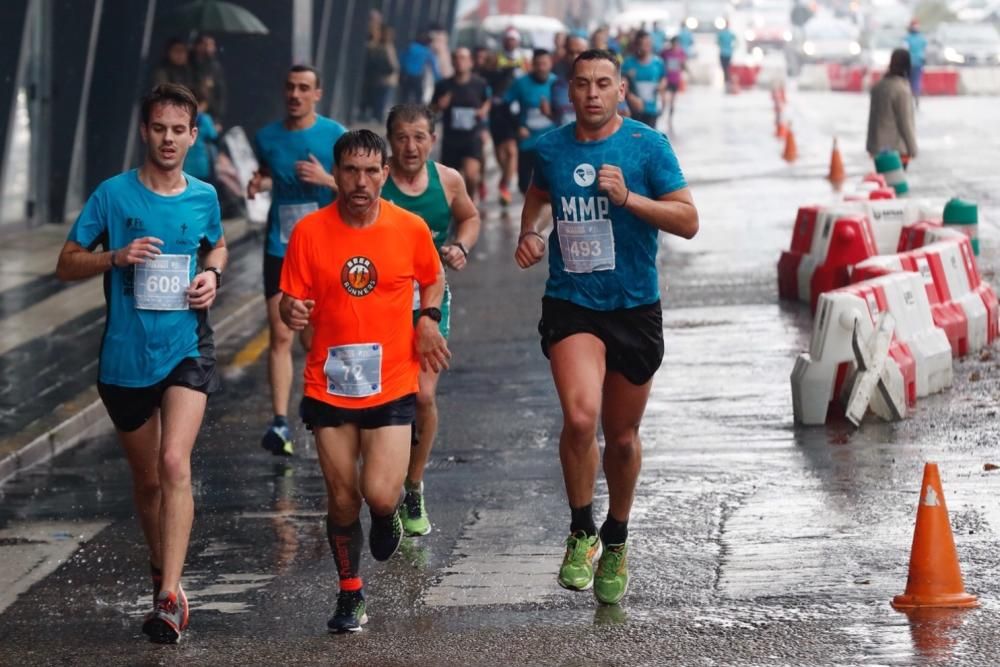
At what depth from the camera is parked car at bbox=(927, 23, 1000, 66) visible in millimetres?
52062

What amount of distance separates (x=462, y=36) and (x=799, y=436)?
4410 cm

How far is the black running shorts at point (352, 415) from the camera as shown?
711 cm

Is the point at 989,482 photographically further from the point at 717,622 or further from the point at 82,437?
the point at 82,437

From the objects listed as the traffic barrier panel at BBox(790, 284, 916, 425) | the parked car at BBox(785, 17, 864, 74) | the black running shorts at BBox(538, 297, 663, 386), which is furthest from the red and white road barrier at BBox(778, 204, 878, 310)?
the parked car at BBox(785, 17, 864, 74)

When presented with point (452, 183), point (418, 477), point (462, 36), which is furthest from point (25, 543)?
point (462, 36)

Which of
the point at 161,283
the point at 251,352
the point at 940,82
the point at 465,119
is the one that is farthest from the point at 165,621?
the point at 940,82

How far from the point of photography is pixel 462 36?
5378cm

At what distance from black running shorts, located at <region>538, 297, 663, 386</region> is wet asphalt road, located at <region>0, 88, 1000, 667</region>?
818mm

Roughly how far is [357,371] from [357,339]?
0.36 feet

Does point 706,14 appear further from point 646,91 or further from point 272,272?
point 272,272

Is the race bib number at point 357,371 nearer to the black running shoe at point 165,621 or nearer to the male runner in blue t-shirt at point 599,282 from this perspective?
the male runner in blue t-shirt at point 599,282

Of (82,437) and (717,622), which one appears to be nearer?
(717,622)

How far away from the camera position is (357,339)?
708 centimetres

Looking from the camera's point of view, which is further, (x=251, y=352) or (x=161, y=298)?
(x=251, y=352)
